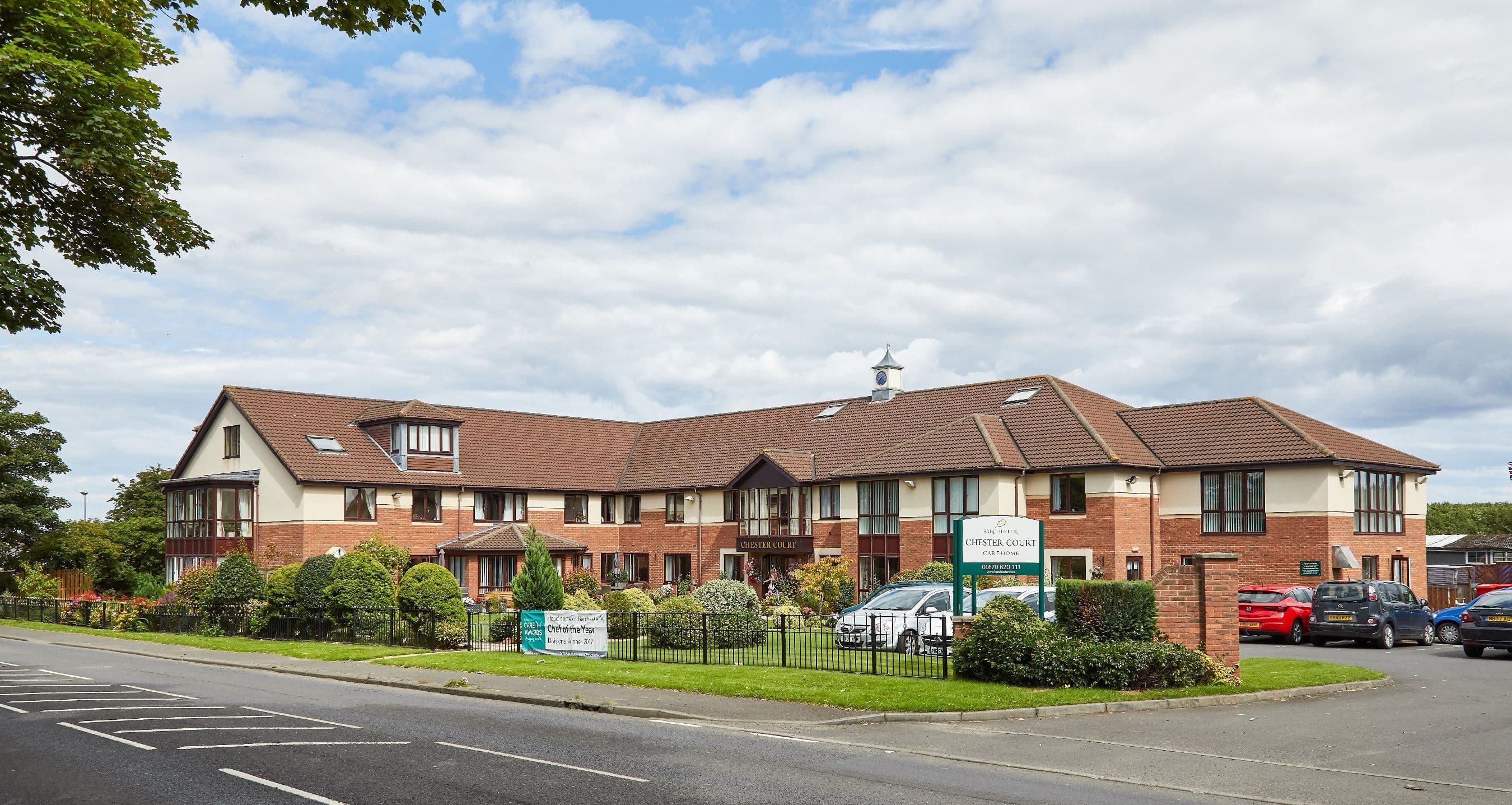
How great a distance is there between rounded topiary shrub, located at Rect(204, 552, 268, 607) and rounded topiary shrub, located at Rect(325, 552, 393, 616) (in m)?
3.66

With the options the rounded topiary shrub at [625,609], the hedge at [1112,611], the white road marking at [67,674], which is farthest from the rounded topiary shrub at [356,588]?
the hedge at [1112,611]

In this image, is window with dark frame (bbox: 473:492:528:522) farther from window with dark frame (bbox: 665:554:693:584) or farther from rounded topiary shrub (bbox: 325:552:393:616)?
rounded topiary shrub (bbox: 325:552:393:616)

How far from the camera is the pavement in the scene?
11.9 m

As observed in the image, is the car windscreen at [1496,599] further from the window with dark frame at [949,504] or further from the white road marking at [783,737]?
the white road marking at [783,737]

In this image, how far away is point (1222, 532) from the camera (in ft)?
131

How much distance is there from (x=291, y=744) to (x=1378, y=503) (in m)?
37.9

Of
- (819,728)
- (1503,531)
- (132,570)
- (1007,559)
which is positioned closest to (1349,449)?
(1007,559)

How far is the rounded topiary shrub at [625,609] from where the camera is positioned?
28.8m

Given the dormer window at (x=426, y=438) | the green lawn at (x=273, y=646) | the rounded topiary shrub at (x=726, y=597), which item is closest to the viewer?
the green lawn at (x=273, y=646)

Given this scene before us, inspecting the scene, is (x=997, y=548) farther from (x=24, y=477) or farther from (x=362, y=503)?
(x=24, y=477)

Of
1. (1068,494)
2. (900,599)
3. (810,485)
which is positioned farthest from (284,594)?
(1068,494)

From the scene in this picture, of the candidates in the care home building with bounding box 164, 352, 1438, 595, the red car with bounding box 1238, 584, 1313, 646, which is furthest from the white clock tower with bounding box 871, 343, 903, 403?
the red car with bounding box 1238, 584, 1313, 646

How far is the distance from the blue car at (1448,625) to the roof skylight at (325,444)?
3841 cm

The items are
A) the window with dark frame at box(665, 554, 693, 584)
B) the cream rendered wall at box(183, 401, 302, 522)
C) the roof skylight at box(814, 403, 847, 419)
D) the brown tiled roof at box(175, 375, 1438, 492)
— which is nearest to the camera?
the brown tiled roof at box(175, 375, 1438, 492)
